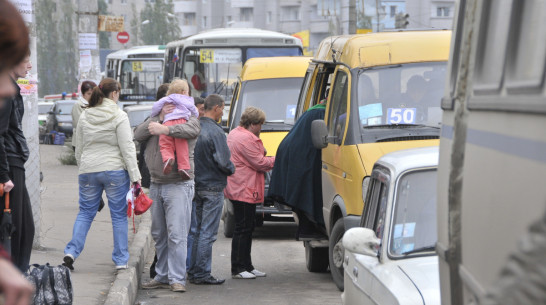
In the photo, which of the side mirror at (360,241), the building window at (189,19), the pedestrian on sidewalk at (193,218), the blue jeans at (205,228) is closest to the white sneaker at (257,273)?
the blue jeans at (205,228)

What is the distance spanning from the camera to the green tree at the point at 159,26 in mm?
86250

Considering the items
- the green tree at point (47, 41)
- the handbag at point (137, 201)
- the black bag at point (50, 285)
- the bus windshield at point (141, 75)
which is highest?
the black bag at point (50, 285)

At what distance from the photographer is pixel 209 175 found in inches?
367

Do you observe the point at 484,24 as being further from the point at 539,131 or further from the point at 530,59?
the point at 539,131

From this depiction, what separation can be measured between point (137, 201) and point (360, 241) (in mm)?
4197

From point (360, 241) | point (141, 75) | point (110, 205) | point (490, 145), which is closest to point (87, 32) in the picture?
point (110, 205)

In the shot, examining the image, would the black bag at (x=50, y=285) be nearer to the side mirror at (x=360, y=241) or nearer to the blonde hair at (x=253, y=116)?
the side mirror at (x=360, y=241)

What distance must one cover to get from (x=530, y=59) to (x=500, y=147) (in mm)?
304

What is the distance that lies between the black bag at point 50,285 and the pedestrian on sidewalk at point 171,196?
9.20 ft

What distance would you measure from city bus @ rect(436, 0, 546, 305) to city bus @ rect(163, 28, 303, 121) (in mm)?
18128

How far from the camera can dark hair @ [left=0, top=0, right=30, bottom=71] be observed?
6.37ft

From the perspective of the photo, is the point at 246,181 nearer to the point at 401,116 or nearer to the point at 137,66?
the point at 401,116

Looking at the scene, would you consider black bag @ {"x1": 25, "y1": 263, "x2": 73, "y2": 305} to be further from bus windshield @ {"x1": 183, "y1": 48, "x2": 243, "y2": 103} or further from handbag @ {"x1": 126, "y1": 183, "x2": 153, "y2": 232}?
bus windshield @ {"x1": 183, "y1": 48, "x2": 243, "y2": 103}

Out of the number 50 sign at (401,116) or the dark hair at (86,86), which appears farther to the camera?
the dark hair at (86,86)
